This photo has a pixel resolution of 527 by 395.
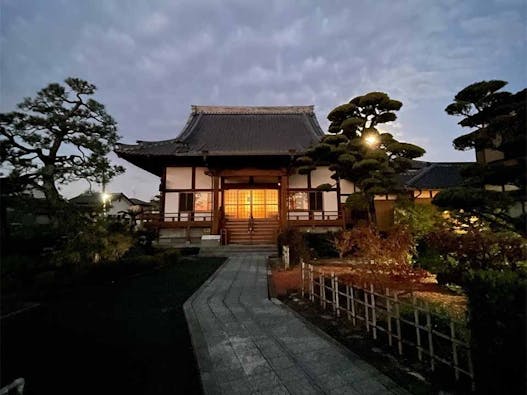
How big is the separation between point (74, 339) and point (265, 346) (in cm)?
273

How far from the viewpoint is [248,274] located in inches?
343

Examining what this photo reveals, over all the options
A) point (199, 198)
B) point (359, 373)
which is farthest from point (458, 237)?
point (199, 198)

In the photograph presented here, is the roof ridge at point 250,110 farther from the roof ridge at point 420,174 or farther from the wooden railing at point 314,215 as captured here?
the wooden railing at point 314,215

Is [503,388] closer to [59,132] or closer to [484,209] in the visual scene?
[484,209]

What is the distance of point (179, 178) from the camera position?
1698 centimetres

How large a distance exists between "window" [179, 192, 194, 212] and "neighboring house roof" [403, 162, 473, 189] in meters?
13.1

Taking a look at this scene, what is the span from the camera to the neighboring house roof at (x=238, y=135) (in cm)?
1555

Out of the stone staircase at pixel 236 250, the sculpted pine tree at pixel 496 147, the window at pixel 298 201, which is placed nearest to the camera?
the sculpted pine tree at pixel 496 147

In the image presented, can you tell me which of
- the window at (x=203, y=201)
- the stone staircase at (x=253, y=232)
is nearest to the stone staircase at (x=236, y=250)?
the stone staircase at (x=253, y=232)

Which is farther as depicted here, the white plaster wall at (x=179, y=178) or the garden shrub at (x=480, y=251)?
the white plaster wall at (x=179, y=178)

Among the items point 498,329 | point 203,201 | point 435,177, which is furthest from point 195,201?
point 498,329

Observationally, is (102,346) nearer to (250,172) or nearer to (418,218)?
(418,218)

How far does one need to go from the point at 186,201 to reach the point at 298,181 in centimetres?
699

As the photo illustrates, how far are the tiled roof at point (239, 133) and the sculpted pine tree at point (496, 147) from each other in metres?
9.32
